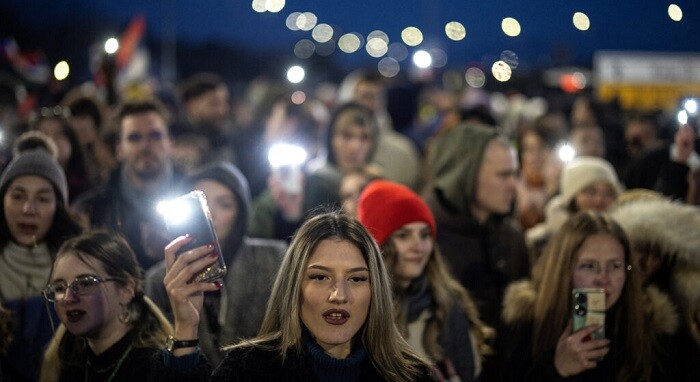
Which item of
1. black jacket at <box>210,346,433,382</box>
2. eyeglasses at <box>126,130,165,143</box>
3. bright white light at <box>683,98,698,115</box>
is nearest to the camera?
black jacket at <box>210,346,433,382</box>

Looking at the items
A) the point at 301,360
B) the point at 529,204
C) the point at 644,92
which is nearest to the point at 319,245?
the point at 301,360

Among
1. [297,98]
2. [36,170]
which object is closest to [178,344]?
[36,170]

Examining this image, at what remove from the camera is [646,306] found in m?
5.57

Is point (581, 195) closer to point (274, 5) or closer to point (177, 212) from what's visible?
point (177, 212)

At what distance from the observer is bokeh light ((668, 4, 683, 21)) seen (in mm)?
7312

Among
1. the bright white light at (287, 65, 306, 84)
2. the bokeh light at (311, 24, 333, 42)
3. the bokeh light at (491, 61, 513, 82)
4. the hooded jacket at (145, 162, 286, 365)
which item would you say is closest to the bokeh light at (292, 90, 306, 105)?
the bright white light at (287, 65, 306, 84)

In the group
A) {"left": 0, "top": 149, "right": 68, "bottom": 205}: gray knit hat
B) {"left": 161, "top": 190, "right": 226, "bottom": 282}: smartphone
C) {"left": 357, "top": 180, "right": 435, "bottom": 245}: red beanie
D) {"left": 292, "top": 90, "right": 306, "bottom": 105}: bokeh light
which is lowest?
{"left": 161, "top": 190, "right": 226, "bottom": 282}: smartphone

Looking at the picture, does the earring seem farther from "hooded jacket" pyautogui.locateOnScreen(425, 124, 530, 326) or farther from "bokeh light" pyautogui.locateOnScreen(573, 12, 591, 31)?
"bokeh light" pyautogui.locateOnScreen(573, 12, 591, 31)

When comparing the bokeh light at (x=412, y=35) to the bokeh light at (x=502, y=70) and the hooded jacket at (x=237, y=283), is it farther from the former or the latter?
the hooded jacket at (x=237, y=283)

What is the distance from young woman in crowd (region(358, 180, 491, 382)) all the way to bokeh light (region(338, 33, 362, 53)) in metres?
81.3

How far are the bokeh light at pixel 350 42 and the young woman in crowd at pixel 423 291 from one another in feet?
267

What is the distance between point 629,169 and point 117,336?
5.36m

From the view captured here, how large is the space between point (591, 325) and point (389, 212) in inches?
52.0

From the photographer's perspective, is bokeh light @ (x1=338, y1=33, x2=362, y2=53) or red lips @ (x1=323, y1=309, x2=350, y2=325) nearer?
red lips @ (x1=323, y1=309, x2=350, y2=325)
